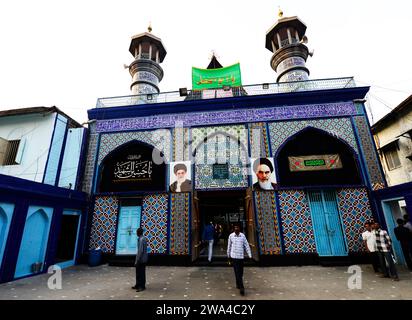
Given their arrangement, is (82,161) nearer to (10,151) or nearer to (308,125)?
(10,151)

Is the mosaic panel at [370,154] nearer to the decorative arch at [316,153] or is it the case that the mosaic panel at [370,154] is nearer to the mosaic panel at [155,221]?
the decorative arch at [316,153]

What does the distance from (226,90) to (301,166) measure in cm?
417

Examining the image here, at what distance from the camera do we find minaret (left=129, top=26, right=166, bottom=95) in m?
11.6

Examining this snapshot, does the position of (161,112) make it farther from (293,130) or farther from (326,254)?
(326,254)

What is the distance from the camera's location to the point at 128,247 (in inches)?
264

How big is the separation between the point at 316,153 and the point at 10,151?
37.0 ft

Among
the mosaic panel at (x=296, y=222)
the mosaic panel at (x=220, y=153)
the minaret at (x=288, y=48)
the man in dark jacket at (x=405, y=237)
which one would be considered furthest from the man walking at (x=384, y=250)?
the minaret at (x=288, y=48)

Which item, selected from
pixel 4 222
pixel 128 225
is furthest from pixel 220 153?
pixel 4 222

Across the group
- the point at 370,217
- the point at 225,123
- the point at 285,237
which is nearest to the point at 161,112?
the point at 225,123

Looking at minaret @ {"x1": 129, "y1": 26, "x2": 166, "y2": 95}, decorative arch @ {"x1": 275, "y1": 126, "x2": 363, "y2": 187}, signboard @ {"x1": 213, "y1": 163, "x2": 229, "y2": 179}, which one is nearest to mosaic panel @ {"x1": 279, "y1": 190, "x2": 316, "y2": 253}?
decorative arch @ {"x1": 275, "y1": 126, "x2": 363, "y2": 187}

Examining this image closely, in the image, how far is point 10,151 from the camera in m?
7.66

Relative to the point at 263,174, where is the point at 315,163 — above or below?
above

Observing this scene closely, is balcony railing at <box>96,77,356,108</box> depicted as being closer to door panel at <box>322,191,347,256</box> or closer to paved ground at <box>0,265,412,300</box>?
door panel at <box>322,191,347,256</box>

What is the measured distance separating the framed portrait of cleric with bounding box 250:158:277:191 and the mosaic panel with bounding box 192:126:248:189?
0.91 ft
